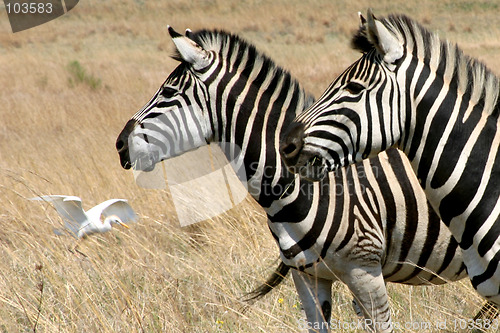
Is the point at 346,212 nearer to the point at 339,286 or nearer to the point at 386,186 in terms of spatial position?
the point at 386,186

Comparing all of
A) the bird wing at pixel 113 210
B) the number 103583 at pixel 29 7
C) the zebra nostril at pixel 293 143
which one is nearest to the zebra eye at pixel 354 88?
the zebra nostril at pixel 293 143

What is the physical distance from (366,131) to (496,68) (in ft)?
40.6

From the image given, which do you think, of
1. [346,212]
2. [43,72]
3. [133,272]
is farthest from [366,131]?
[43,72]

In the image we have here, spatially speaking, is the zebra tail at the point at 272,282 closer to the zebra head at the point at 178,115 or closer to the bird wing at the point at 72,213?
the zebra head at the point at 178,115

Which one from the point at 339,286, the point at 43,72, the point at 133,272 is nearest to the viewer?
the point at 339,286

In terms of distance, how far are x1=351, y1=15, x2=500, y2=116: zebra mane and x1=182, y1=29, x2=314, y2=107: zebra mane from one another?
1.14 m

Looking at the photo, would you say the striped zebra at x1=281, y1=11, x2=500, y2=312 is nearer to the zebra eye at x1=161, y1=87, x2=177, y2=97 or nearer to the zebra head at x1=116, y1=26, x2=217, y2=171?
the zebra head at x1=116, y1=26, x2=217, y2=171

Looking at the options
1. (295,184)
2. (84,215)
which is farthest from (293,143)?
(84,215)

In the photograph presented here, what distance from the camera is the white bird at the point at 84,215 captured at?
17.4ft

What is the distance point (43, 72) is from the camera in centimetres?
1856

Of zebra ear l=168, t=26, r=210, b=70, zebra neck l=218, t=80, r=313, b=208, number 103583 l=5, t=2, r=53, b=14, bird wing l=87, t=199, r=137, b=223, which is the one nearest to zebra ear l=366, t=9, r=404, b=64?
zebra neck l=218, t=80, r=313, b=208

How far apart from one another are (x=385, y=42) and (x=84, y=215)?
3562mm

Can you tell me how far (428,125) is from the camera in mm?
2896

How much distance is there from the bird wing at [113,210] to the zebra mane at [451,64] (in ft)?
11.1
